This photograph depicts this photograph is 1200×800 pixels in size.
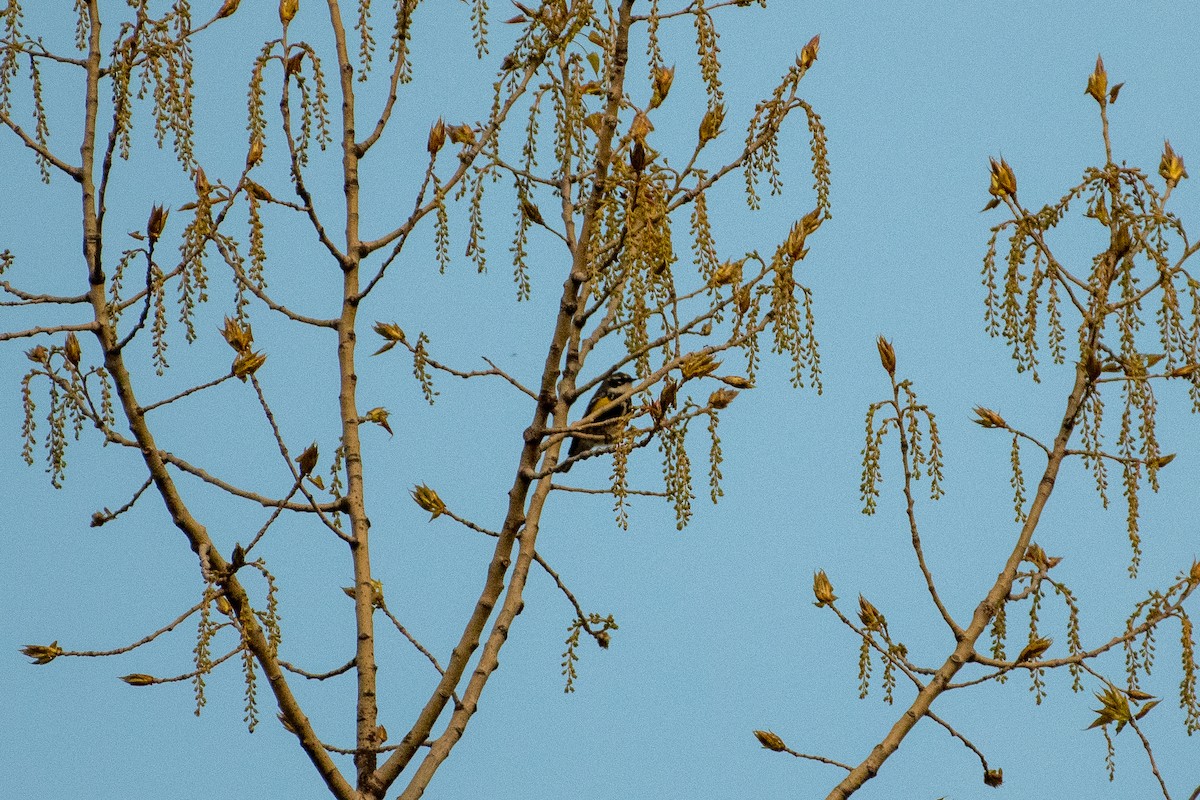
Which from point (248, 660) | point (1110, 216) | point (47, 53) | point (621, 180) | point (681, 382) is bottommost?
point (248, 660)

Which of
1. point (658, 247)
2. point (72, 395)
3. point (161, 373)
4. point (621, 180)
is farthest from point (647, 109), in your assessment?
point (72, 395)

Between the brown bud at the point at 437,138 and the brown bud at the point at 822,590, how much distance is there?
7.07ft

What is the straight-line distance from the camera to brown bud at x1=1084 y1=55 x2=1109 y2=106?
5305 millimetres

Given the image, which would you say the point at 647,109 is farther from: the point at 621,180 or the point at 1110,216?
the point at 1110,216

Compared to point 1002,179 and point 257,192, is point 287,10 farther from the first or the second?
point 1002,179

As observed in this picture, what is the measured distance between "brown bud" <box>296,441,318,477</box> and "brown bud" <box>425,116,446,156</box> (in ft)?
4.19

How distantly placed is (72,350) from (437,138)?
60.5 inches

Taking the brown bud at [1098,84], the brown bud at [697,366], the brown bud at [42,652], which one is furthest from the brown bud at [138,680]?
the brown bud at [1098,84]

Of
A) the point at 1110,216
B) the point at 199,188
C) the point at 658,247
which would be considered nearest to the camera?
the point at 658,247

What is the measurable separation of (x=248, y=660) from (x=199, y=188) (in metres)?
1.61

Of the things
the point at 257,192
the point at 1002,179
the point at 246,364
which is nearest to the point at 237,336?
the point at 246,364

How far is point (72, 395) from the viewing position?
463 cm

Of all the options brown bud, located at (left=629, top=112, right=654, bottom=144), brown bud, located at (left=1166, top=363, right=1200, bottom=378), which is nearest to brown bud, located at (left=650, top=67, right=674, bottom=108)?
brown bud, located at (left=629, top=112, right=654, bottom=144)

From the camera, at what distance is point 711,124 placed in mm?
4621
